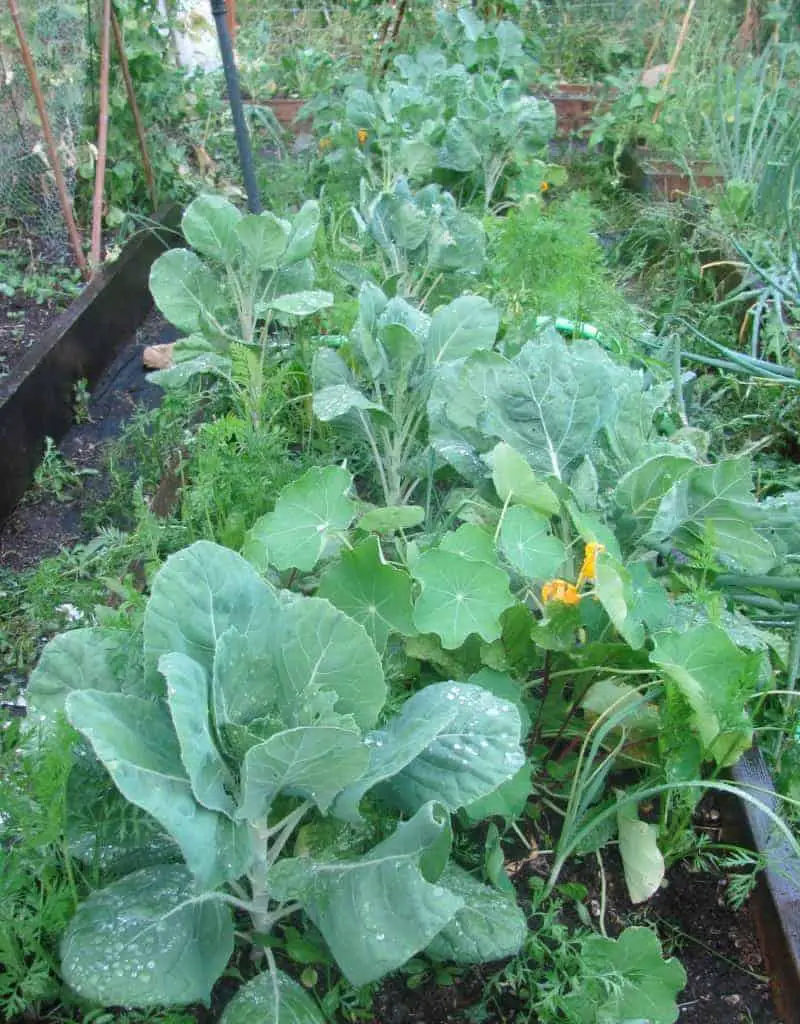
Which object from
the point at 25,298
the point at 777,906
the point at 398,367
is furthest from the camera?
the point at 25,298

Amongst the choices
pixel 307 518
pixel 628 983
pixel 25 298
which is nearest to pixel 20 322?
pixel 25 298

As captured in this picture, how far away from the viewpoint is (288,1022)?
1.11 meters

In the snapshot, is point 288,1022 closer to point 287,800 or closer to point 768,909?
point 287,800

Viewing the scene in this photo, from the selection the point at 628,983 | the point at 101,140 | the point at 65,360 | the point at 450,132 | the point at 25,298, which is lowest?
the point at 628,983

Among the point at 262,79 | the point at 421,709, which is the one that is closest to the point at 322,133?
the point at 262,79

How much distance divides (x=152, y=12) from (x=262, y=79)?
2.31m

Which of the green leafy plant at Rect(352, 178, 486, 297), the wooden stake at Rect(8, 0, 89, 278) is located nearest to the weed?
the wooden stake at Rect(8, 0, 89, 278)

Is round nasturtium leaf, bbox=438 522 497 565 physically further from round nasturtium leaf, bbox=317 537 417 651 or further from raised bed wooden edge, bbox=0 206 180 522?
raised bed wooden edge, bbox=0 206 180 522

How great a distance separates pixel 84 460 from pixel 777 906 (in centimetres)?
246

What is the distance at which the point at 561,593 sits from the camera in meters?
1.38

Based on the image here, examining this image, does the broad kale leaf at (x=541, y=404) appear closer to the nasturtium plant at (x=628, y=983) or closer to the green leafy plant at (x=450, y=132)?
the nasturtium plant at (x=628, y=983)

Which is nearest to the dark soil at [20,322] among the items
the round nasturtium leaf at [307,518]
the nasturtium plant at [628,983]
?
the round nasturtium leaf at [307,518]

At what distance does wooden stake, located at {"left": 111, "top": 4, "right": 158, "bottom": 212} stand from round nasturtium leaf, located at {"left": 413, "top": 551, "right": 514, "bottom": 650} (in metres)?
3.44

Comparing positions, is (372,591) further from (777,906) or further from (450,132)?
(450,132)
